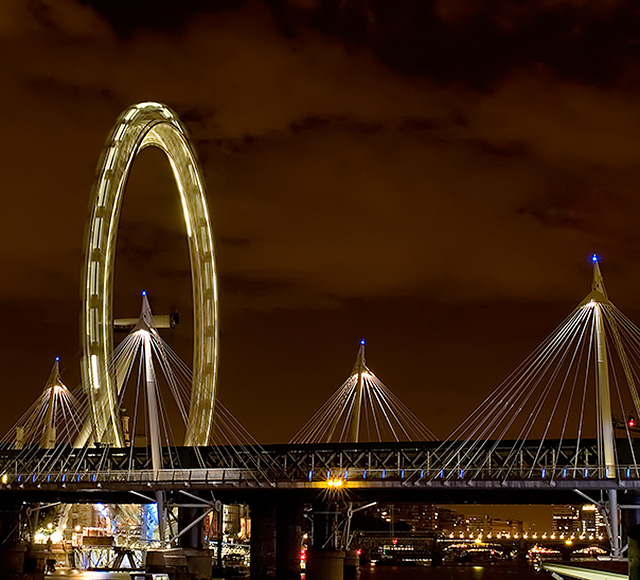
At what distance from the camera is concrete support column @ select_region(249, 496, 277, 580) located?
71.4 metres

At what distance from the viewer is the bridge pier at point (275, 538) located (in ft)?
235

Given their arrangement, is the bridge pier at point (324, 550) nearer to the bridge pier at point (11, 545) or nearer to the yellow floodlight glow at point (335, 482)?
the yellow floodlight glow at point (335, 482)

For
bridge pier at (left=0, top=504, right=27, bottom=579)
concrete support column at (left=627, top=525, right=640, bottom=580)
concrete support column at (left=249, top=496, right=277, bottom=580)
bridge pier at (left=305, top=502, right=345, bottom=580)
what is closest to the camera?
concrete support column at (left=627, top=525, right=640, bottom=580)

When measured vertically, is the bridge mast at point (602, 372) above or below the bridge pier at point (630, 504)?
above

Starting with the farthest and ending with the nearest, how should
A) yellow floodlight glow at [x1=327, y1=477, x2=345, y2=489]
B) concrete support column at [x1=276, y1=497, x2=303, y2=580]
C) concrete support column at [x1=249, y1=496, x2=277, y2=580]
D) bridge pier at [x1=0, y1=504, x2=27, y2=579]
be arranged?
bridge pier at [x1=0, y1=504, x2=27, y2=579]
concrete support column at [x1=276, y1=497, x2=303, y2=580]
concrete support column at [x1=249, y1=496, x2=277, y2=580]
yellow floodlight glow at [x1=327, y1=477, x2=345, y2=489]

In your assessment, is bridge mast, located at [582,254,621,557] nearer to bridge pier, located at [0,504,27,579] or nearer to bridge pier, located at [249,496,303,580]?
bridge pier, located at [249,496,303,580]

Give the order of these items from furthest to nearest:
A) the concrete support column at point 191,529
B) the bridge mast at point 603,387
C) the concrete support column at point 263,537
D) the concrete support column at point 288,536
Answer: the concrete support column at point 288,536 < the concrete support column at point 263,537 < the concrete support column at point 191,529 < the bridge mast at point 603,387

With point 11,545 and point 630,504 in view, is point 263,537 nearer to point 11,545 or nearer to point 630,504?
point 11,545

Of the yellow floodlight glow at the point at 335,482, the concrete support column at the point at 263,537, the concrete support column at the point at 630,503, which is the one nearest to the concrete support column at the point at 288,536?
the concrete support column at the point at 263,537

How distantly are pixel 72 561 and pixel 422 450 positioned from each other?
2189 inches

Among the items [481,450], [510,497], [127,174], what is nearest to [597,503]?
[510,497]

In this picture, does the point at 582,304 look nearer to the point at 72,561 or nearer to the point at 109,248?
the point at 109,248

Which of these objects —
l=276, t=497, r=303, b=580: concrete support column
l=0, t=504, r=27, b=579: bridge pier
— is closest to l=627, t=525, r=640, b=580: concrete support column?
l=276, t=497, r=303, b=580: concrete support column

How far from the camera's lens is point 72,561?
11344 centimetres
